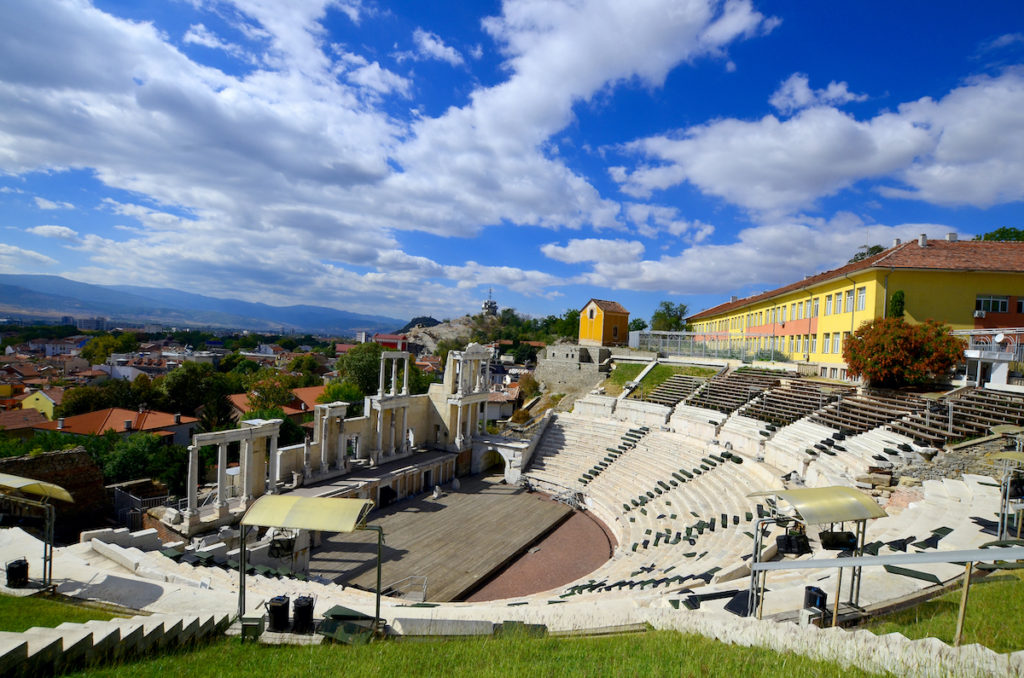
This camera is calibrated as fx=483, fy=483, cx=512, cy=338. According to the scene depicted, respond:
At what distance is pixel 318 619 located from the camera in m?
8.13

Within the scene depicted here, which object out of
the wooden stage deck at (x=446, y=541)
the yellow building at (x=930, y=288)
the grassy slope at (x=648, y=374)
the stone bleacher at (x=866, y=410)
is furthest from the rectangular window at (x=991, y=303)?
the wooden stage deck at (x=446, y=541)

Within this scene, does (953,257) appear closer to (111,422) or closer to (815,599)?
(815,599)

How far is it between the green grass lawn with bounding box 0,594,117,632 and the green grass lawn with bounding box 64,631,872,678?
Answer: 2.83 metres

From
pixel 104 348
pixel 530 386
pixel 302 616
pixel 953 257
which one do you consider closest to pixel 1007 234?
pixel 953 257

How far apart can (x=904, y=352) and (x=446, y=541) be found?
64.9 feet

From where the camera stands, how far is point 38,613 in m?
8.20

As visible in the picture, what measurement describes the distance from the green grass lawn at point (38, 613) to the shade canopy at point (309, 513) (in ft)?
11.2

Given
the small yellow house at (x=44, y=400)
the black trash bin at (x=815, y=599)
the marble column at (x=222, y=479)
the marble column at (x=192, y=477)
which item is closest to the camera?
the black trash bin at (x=815, y=599)

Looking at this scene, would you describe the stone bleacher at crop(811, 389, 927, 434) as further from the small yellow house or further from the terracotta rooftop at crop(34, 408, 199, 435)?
the small yellow house

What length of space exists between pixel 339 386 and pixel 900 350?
3822 cm

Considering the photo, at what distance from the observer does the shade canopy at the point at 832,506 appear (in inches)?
276

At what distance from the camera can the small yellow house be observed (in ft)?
144

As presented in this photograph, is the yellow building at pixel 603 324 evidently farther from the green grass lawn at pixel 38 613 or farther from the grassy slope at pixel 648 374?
the green grass lawn at pixel 38 613

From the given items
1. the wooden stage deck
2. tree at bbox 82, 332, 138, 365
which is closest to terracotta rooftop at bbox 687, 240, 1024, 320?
the wooden stage deck
